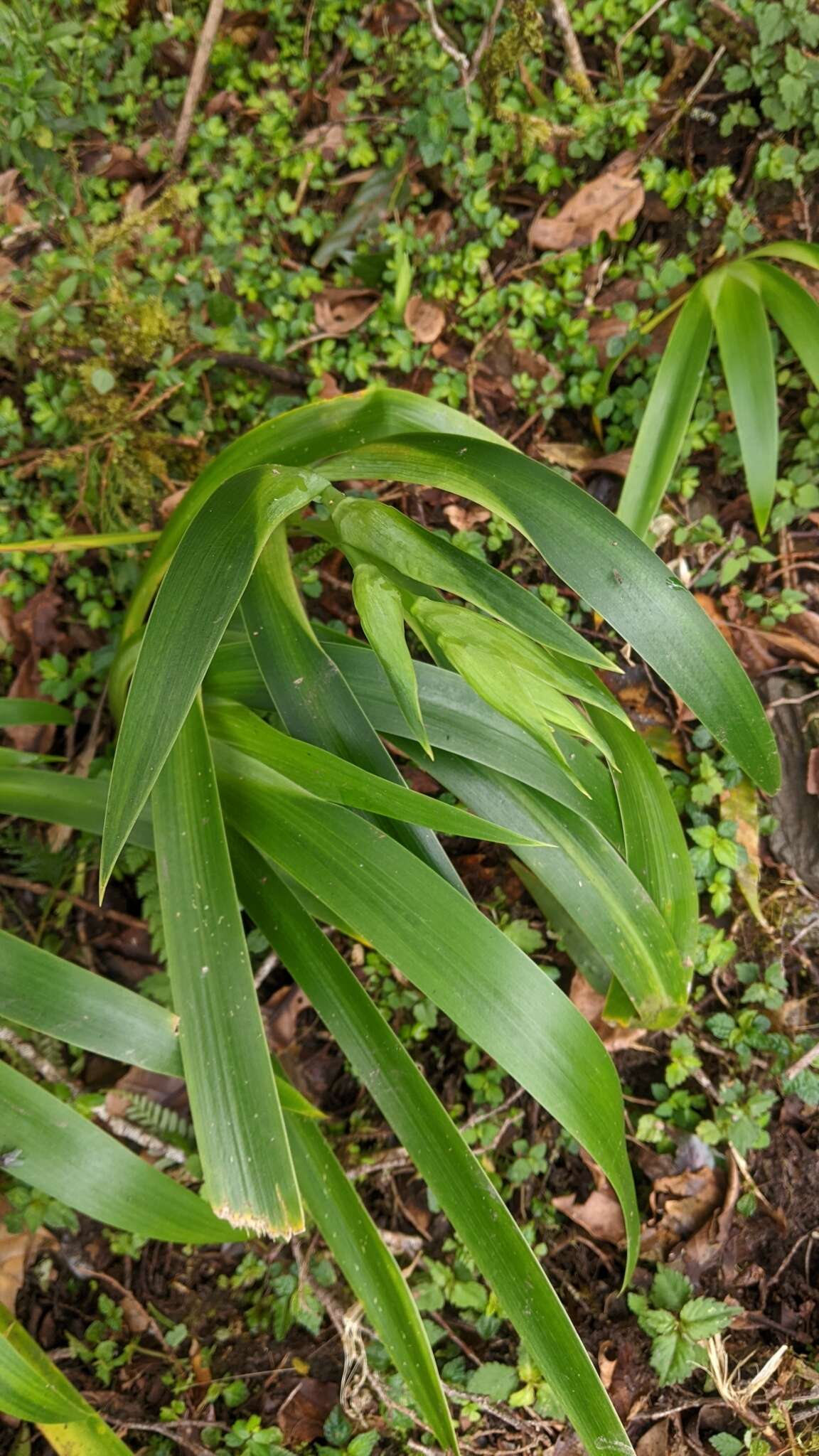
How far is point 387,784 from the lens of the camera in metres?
0.84

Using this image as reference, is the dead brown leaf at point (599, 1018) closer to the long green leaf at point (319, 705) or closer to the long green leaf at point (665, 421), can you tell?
the long green leaf at point (319, 705)

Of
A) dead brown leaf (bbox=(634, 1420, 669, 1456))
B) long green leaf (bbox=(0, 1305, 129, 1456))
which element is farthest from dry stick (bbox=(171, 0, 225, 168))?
dead brown leaf (bbox=(634, 1420, 669, 1456))

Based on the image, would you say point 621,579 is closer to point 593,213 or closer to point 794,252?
point 794,252

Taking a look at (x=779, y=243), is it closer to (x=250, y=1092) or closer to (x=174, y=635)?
(x=174, y=635)

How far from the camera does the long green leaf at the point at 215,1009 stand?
85 centimetres

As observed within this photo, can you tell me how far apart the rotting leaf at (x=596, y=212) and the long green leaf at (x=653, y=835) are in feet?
3.29

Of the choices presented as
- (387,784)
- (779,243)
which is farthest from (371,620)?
(779,243)

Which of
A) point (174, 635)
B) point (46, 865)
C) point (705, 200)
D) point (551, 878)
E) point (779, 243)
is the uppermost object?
point (705, 200)

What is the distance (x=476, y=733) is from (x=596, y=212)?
1.12 meters

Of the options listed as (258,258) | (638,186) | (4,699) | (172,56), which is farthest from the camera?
(172,56)

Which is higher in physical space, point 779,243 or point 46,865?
point 779,243

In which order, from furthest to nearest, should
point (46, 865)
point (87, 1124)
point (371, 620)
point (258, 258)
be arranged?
point (258, 258)
point (46, 865)
point (87, 1124)
point (371, 620)

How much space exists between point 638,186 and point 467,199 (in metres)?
0.31

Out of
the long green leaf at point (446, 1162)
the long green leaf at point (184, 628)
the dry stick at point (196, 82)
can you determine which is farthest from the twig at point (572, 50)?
the long green leaf at point (446, 1162)
